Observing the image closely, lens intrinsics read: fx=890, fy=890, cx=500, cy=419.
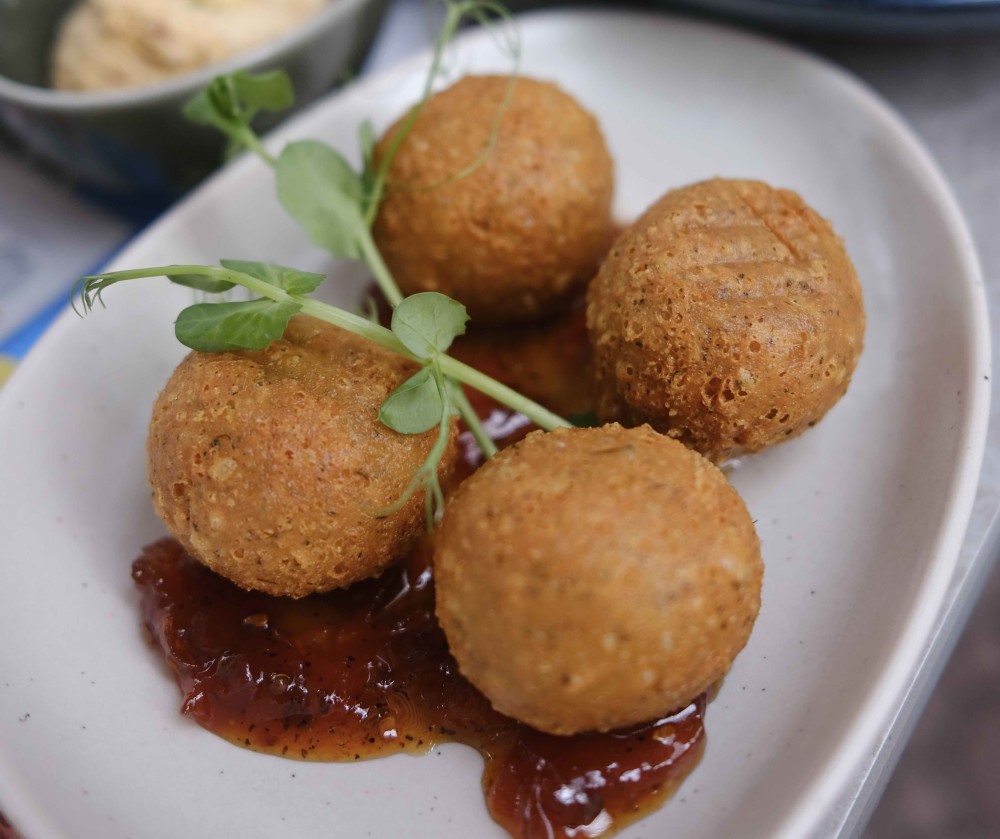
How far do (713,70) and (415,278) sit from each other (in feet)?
3.04

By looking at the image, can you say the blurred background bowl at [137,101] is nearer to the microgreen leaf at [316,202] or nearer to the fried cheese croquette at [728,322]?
Answer: the microgreen leaf at [316,202]

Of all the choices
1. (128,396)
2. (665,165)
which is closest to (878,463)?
(665,165)

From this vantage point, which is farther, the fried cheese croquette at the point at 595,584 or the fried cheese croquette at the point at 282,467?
the fried cheese croquette at the point at 282,467

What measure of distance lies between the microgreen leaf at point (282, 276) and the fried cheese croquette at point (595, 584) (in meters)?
0.43

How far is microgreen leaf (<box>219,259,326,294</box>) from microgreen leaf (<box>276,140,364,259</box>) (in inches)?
10.4

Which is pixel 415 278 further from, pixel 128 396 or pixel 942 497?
pixel 942 497

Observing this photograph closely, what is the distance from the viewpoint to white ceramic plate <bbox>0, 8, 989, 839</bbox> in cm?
124

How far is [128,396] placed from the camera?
5.53 feet

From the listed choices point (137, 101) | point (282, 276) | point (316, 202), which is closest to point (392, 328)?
point (282, 276)

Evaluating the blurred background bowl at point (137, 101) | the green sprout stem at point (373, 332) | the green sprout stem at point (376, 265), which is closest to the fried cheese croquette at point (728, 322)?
the green sprout stem at point (373, 332)

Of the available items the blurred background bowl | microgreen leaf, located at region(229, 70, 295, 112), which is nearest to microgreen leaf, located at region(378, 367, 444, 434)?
microgreen leaf, located at region(229, 70, 295, 112)

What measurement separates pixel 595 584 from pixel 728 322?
1.57 ft

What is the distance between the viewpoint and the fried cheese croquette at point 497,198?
1.62 metres

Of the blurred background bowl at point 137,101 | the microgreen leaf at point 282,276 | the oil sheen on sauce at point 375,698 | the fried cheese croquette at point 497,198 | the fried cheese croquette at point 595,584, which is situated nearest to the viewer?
the fried cheese croquette at point 595,584
